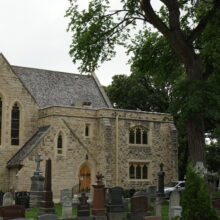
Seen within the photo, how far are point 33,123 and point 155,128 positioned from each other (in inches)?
388

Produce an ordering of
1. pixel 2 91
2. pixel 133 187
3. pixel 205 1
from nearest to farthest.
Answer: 1. pixel 205 1
2. pixel 2 91
3. pixel 133 187

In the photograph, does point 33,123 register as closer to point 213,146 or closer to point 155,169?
point 155,169

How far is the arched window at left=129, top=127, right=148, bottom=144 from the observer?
39.1m

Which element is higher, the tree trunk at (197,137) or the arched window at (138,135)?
the arched window at (138,135)

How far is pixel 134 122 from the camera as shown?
39.1 meters

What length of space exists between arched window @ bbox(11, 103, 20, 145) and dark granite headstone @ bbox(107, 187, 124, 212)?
53.2 ft

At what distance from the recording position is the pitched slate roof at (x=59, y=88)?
131 ft

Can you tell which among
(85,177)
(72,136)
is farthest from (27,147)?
(85,177)

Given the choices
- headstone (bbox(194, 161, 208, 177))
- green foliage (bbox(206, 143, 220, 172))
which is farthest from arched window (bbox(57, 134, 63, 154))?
green foliage (bbox(206, 143, 220, 172))

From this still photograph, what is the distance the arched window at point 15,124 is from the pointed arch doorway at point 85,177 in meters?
5.07

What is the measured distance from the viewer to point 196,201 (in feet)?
44.2

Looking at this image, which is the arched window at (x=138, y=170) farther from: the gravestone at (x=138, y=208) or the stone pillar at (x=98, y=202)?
the stone pillar at (x=98, y=202)

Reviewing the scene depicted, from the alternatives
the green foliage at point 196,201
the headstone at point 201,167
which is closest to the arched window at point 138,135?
the headstone at point 201,167

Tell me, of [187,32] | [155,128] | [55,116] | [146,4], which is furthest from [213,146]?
[146,4]
